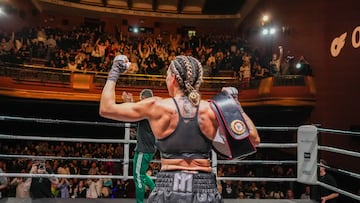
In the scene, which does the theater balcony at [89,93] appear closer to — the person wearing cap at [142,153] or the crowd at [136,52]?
the crowd at [136,52]

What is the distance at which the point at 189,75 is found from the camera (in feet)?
5.19

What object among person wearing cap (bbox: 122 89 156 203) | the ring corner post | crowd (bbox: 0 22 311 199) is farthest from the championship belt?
crowd (bbox: 0 22 311 199)

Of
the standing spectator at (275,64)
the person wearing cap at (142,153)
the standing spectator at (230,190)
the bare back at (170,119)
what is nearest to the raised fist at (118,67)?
the bare back at (170,119)

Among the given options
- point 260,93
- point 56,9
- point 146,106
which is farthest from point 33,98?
point 146,106

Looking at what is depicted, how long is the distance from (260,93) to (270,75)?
1.92 feet

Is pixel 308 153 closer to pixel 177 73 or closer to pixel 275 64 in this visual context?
pixel 177 73


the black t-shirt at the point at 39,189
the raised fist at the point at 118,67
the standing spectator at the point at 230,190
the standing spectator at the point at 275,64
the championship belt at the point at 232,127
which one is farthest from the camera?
the standing spectator at the point at 275,64

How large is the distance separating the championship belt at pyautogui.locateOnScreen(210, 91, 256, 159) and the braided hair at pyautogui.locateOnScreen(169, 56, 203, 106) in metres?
0.09

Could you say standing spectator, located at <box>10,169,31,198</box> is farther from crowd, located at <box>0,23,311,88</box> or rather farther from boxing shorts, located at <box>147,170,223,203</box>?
crowd, located at <box>0,23,311,88</box>

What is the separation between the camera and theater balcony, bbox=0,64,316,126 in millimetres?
9398

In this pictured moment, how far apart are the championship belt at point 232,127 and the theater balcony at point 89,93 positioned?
8.11 meters

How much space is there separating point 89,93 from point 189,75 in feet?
30.4

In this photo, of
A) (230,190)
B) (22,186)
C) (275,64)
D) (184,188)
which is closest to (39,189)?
(22,186)

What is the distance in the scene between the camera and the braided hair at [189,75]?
1.58 meters
